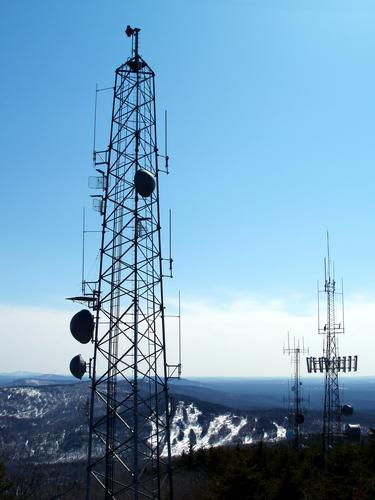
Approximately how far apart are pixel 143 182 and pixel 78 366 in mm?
6455

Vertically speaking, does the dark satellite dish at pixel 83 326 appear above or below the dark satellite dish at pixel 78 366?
above

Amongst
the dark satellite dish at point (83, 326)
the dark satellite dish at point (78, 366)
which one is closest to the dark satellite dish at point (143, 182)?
the dark satellite dish at point (83, 326)

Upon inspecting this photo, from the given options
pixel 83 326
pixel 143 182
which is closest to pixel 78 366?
pixel 83 326

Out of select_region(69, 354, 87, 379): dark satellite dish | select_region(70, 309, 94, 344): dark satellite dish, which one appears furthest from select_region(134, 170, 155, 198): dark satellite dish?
select_region(69, 354, 87, 379): dark satellite dish

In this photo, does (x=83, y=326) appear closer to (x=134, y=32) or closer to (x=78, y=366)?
(x=78, y=366)

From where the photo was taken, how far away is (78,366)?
19.0 m

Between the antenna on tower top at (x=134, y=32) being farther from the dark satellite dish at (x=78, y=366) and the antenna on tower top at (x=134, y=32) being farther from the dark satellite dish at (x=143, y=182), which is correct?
the dark satellite dish at (x=78, y=366)

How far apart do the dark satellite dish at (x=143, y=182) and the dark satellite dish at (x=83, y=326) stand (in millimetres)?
4316

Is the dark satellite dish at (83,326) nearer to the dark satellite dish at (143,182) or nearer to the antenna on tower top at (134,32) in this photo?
the dark satellite dish at (143,182)

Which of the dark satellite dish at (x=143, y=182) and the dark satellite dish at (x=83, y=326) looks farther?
the dark satellite dish at (x=143, y=182)

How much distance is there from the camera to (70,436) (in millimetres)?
91250

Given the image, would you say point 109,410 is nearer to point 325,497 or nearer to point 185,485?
point 325,497

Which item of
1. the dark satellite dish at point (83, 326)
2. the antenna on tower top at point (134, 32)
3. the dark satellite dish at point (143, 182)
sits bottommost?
the dark satellite dish at point (83, 326)

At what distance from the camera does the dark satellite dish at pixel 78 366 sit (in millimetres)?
19016
